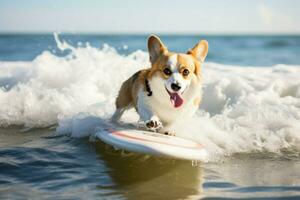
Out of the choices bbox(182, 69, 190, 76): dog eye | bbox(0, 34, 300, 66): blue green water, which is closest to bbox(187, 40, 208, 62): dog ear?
bbox(182, 69, 190, 76): dog eye

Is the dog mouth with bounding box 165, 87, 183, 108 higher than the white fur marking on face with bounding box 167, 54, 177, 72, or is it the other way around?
the white fur marking on face with bounding box 167, 54, 177, 72

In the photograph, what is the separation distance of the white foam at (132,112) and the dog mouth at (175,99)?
1.95 ft

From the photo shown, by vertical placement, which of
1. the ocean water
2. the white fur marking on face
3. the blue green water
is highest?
the blue green water

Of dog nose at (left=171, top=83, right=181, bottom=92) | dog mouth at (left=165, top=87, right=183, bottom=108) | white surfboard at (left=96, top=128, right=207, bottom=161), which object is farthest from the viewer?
dog mouth at (left=165, top=87, right=183, bottom=108)

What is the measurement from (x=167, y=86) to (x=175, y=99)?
0.70 ft

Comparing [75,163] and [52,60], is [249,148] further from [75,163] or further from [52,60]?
[52,60]

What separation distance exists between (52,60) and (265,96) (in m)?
4.06

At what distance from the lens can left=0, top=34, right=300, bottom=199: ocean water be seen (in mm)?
3811

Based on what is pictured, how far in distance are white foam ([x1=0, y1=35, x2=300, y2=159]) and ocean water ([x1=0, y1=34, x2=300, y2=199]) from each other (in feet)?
0.05

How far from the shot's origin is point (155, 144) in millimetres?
4066

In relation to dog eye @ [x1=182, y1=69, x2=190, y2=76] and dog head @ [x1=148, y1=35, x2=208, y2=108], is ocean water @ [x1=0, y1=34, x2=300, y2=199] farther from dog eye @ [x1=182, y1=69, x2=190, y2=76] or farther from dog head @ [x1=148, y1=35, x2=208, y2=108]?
dog eye @ [x1=182, y1=69, x2=190, y2=76]

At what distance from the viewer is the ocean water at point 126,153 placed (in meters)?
3.81

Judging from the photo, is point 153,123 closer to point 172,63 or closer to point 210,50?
point 172,63

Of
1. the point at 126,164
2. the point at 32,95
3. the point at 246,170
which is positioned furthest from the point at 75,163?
the point at 32,95
